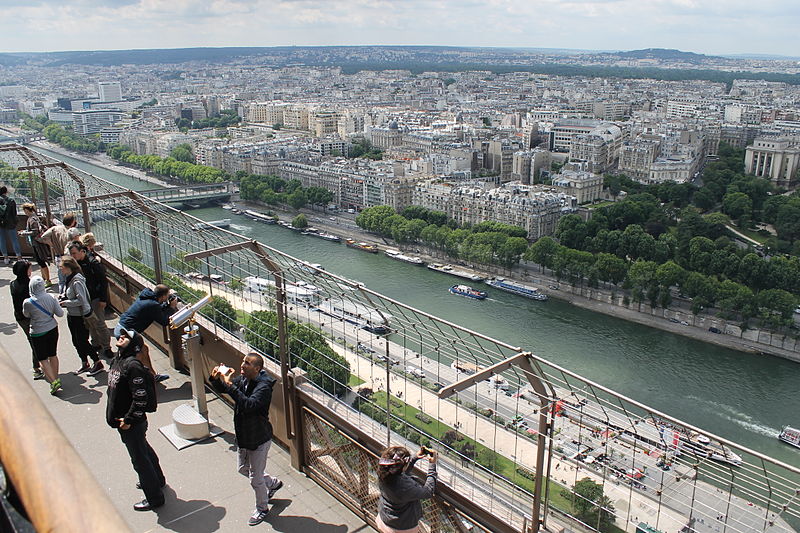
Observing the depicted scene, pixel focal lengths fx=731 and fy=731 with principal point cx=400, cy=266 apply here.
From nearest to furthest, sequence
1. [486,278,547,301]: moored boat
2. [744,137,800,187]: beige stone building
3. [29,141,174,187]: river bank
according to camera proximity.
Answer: [486,278,547,301]: moored boat
[744,137,800,187]: beige stone building
[29,141,174,187]: river bank

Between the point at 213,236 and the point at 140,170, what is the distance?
22.6 m

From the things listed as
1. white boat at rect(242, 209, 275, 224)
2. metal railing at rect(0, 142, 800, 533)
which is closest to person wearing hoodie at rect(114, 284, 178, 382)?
metal railing at rect(0, 142, 800, 533)

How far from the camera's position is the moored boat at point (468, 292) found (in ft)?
35.7

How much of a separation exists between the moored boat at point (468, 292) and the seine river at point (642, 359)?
0.14m

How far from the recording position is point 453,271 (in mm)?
12242

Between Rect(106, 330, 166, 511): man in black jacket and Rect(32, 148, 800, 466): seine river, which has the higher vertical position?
Rect(106, 330, 166, 511): man in black jacket

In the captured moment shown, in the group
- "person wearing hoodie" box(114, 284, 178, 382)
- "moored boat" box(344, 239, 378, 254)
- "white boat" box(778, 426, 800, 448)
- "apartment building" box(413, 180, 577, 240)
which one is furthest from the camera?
"apartment building" box(413, 180, 577, 240)

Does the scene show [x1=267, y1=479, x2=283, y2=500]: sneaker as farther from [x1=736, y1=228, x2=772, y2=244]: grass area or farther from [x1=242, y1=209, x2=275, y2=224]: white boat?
[x1=242, y1=209, x2=275, y2=224]: white boat

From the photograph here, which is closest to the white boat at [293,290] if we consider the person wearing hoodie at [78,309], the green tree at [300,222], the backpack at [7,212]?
the person wearing hoodie at [78,309]

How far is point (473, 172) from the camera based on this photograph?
66.7ft

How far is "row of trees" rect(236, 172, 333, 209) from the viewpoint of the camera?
16.9 metres

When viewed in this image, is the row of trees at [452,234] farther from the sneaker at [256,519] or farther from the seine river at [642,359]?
the sneaker at [256,519]

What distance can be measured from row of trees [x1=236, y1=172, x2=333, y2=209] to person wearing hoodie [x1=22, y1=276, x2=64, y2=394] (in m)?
15.2

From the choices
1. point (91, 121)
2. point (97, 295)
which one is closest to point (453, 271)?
point (97, 295)
